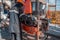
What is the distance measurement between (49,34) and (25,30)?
225 centimetres

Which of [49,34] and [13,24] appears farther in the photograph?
[13,24]

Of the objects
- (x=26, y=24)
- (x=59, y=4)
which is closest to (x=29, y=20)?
(x=26, y=24)

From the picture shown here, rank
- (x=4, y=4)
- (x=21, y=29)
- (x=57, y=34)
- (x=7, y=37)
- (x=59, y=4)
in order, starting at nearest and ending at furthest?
(x=57, y=34) < (x=21, y=29) < (x=7, y=37) < (x=59, y=4) < (x=4, y=4)

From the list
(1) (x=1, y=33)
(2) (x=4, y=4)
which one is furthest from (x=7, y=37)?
(2) (x=4, y=4)

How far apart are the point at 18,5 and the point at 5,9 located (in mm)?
3875

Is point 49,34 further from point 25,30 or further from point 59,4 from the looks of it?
point 59,4

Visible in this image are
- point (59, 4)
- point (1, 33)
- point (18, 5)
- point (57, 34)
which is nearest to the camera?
point (57, 34)

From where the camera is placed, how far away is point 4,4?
1006 centimetres

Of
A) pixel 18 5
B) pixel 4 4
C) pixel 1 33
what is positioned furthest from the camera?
pixel 4 4

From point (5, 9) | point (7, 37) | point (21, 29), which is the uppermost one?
point (5, 9)

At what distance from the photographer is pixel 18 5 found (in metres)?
6.61

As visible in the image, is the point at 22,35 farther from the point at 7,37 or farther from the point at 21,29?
the point at 7,37

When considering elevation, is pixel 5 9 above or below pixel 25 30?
above

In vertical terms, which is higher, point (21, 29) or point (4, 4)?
point (4, 4)
